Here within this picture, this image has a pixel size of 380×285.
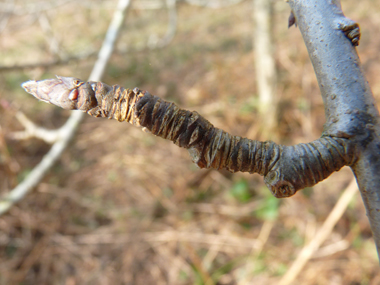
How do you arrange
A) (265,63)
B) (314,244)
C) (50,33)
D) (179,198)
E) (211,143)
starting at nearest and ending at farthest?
(211,143) < (314,244) < (179,198) < (50,33) < (265,63)

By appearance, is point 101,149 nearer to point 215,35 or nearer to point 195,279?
point 195,279

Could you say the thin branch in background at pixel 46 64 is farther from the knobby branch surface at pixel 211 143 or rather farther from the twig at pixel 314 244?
the twig at pixel 314 244

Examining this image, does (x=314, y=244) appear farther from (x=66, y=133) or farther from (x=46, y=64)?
(x=46, y=64)

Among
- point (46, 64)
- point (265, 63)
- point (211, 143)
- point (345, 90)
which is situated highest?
point (265, 63)

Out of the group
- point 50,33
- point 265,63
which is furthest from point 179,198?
point 50,33

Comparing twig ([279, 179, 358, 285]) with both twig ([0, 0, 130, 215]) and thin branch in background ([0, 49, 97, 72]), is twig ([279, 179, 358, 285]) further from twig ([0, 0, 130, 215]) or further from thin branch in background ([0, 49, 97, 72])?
thin branch in background ([0, 49, 97, 72])

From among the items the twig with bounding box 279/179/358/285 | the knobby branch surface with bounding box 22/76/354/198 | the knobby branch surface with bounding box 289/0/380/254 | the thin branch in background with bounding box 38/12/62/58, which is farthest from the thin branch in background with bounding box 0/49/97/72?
the twig with bounding box 279/179/358/285

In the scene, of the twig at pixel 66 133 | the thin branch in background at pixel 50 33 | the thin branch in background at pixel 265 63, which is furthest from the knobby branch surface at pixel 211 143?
the thin branch in background at pixel 265 63
